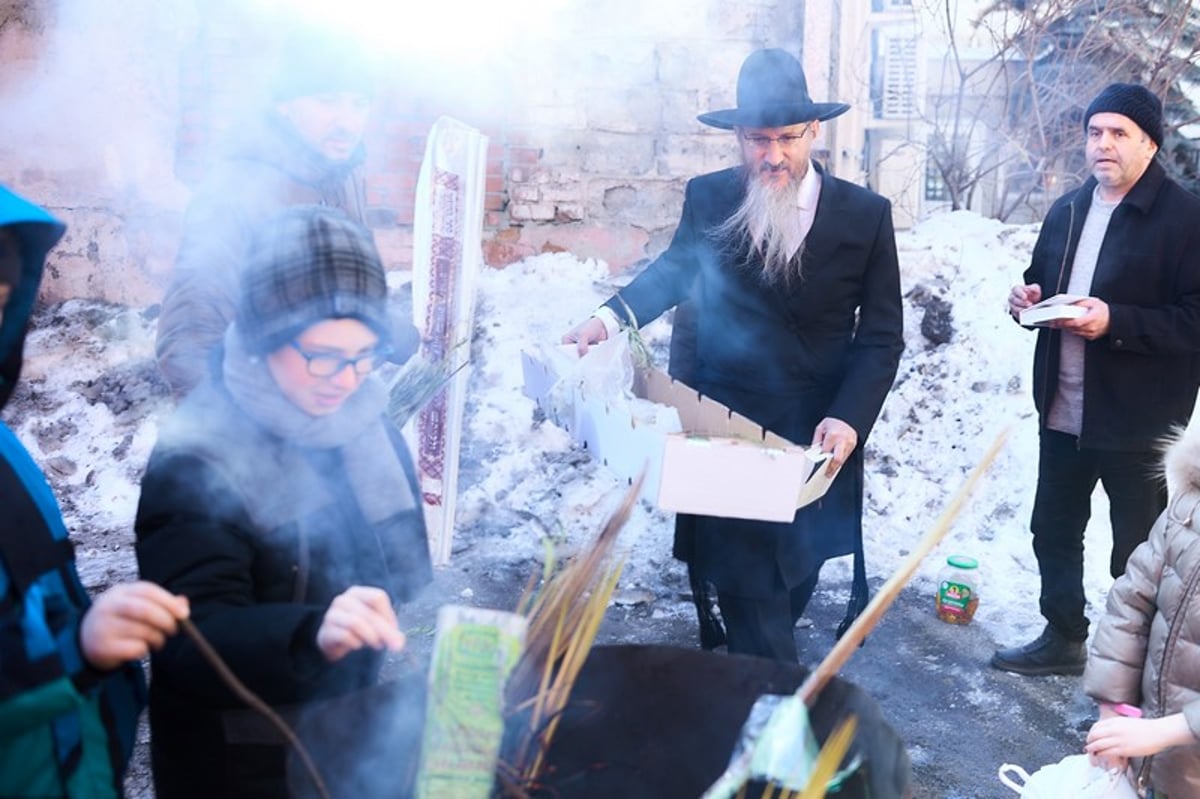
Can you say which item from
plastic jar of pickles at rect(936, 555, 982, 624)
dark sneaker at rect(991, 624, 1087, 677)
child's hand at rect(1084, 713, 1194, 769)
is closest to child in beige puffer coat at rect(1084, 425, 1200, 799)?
child's hand at rect(1084, 713, 1194, 769)

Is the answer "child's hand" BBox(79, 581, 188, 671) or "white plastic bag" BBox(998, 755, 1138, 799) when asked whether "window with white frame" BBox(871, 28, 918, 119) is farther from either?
"child's hand" BBox(79, 581, 188, 671)

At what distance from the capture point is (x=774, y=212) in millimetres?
3318

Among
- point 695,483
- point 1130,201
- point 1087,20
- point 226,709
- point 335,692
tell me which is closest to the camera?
point 226,709

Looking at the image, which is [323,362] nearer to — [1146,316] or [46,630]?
[46,630]

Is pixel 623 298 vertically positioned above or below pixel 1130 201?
below

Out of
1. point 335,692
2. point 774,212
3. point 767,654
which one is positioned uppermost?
point 774,212

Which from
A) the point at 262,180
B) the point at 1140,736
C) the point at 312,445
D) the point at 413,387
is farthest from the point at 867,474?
the point at 312,445

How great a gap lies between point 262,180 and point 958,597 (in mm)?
3260

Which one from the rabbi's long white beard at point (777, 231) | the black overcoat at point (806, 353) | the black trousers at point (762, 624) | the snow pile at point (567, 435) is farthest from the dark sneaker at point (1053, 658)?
the rabbi's long white beard at point (777, 231)

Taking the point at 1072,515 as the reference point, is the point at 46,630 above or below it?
above

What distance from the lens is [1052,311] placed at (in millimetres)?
3426

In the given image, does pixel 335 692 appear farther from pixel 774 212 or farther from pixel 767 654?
pixel 774 212

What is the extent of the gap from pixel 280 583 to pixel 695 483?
1.02m

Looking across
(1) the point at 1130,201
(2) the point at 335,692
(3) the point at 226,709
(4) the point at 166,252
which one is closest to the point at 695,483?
(2) the point at 335,692
